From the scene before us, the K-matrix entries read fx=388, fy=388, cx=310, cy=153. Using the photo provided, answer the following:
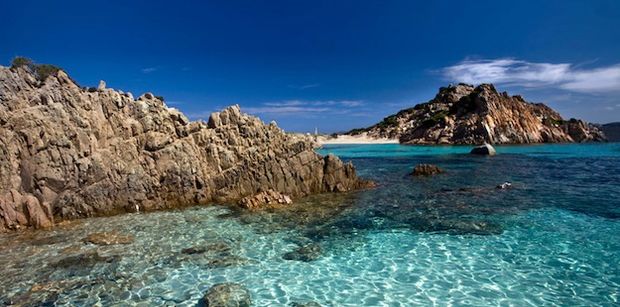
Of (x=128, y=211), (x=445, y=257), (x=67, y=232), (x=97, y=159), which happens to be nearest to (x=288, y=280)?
(x=445, y=257)

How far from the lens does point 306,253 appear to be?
643 inches

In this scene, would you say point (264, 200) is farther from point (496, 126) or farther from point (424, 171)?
point (496, 126)

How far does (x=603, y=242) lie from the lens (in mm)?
16859

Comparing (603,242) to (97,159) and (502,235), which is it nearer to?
(502,235)

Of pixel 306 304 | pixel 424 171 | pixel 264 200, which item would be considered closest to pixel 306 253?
pixel 306 304

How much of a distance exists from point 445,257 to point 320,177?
663 inches

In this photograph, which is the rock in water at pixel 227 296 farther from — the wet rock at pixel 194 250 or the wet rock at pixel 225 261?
the wet rock at pixel 194 250

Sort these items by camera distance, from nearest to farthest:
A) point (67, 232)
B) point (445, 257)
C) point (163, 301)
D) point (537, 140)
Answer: point (163, 301) < point (445, 257) < point (67, 232) < point (537, 140)

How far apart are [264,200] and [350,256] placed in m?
11.3

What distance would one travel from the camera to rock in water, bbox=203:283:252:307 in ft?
38.0

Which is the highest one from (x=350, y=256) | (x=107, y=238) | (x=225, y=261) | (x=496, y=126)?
(x=496, y=126)

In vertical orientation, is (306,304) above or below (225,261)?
below

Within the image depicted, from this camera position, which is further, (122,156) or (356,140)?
(356,140)

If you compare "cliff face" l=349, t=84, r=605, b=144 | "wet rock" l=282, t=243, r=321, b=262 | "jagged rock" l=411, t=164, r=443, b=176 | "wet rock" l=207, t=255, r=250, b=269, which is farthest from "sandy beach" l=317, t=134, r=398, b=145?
"wet rock" l=207, t=255, r=250, b=269
